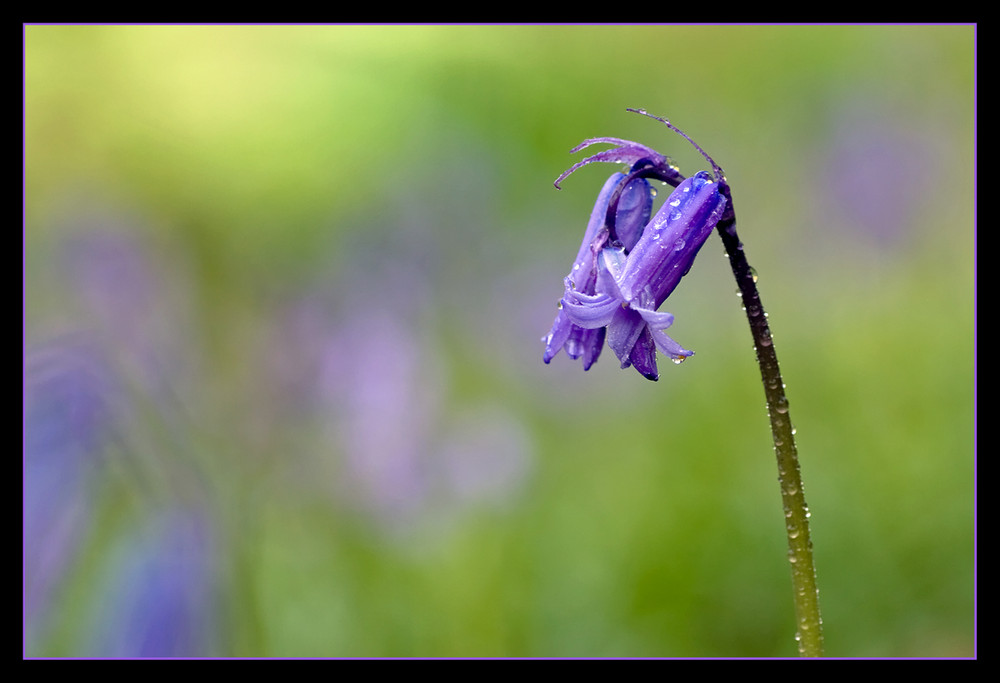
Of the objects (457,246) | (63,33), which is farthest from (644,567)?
(63,33)

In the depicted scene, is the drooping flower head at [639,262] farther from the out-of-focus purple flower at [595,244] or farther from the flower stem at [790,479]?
the flower stem at [790,479]

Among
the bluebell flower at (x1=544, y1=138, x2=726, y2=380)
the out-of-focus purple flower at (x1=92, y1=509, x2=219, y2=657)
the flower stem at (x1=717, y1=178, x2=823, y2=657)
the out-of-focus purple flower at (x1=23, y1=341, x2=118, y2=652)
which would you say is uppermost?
the bluebell flower at (x1=544, y1=138, x2=726, y2=380)

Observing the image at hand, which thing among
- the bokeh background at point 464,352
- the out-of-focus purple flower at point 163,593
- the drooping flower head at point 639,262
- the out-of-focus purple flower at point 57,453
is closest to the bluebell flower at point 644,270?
the drooping flower head at point 639,262

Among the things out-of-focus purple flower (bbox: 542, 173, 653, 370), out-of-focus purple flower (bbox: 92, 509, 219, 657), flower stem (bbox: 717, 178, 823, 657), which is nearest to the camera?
flower stem (bbox: 717, 178, 823, 657)

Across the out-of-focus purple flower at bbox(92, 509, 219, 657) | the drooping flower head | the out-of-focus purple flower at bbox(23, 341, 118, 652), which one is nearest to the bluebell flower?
the drooping flower head

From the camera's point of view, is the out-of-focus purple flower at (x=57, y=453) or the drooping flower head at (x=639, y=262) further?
the out-of-focus purple flower at (x=57, y=453)

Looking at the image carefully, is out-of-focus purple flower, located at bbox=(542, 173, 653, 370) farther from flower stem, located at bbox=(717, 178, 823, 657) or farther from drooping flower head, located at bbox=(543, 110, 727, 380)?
flower stem, located at bbox=(717, 178, 823, 657)

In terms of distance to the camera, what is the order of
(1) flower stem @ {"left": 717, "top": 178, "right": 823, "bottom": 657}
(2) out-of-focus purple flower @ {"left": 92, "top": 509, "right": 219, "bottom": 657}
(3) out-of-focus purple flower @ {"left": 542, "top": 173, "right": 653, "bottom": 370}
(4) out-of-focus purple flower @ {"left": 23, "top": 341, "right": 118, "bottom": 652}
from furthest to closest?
(4) out-of-focus purple flower @ {"left": 23, "top": 341, "right": 118, "bottom": 652}
(2) out-of-focus purple flower @ {"left": 92, "top": 509, "right": 219, "bottom": 657}
(3) out-of-focus purple flower @ {"left": 542, "top": 173, "right": 653, "bottom": 370}
(1) flower stem @ {"left": 717, "top": 178, "right": 823, "bottom": 657}
